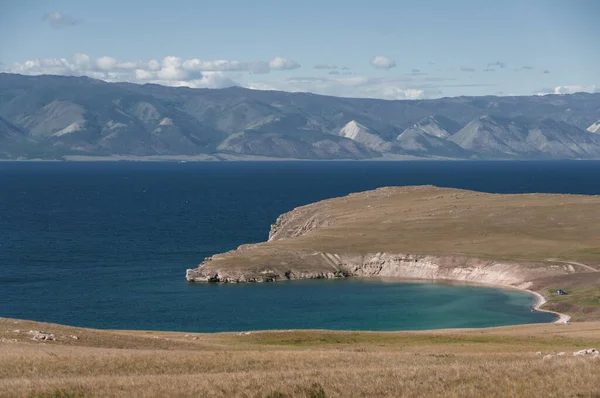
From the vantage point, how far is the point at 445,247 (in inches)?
5281

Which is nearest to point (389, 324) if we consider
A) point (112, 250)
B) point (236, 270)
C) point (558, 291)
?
point (558, 291)

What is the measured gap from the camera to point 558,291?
107 meters

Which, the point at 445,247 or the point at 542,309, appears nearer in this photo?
the point at 542,309

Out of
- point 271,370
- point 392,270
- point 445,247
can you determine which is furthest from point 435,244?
point 271,370

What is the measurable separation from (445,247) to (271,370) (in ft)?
320

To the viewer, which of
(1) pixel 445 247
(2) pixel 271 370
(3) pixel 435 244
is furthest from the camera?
(3) pixel 435 244

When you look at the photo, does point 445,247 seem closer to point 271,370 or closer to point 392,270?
point 392,270

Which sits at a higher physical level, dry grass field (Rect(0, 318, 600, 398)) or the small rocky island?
dry grass field (Rect(0, 318, 600, 398))

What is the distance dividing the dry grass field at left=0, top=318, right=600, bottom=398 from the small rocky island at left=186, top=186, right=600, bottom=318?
5857cm

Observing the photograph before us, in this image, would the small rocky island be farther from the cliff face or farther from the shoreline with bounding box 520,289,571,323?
the shoreline with bounding box 520,289,571,323

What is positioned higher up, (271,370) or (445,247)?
(271,370)

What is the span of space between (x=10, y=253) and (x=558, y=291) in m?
92.3

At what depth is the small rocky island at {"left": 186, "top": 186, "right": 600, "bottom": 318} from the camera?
121 metres

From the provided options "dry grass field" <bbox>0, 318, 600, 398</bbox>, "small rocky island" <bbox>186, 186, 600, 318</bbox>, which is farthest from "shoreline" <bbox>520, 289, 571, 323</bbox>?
"dry grass field" <bbox>0, 318, 600, 398</bbox>
